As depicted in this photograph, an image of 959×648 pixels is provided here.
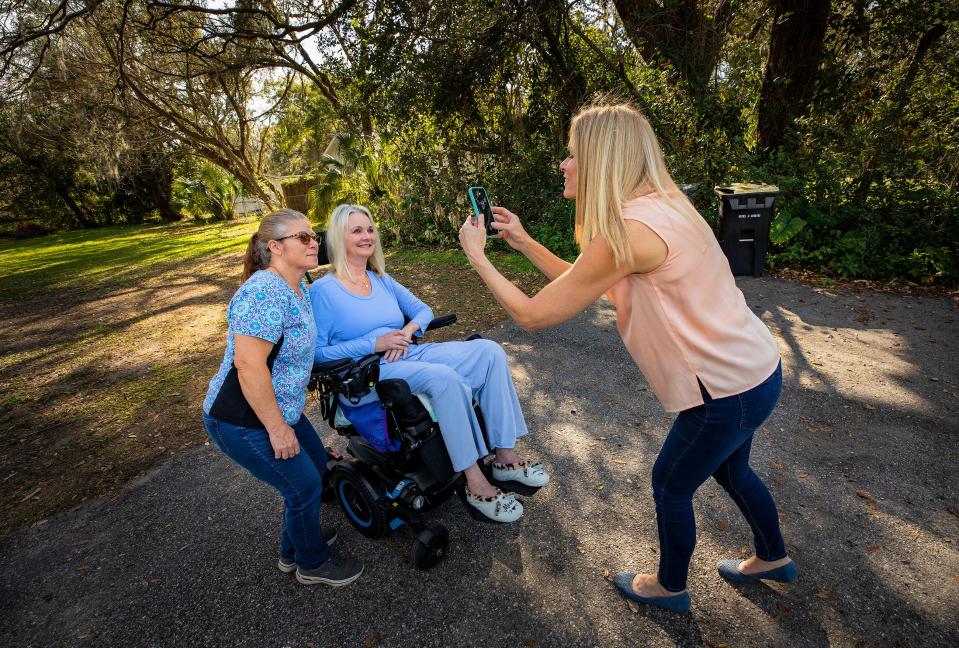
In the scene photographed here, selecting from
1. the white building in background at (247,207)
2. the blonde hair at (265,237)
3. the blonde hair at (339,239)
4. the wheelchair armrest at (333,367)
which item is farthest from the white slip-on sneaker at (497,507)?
the white building in background at (247,207)

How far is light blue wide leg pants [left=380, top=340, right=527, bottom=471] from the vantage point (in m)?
2.43

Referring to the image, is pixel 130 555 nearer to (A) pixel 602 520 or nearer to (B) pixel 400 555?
(B) pixel 400 555

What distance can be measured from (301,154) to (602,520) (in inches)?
1262

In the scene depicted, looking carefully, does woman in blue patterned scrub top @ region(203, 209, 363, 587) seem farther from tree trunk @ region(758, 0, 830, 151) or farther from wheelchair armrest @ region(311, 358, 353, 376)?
tree trunk @ region(758, 0, 830, 151)

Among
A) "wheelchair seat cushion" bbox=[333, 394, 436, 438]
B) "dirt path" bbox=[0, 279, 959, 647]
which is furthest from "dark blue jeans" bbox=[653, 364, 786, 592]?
"wheelchair seat cushion" bbox=[333, 394, 436, 438]

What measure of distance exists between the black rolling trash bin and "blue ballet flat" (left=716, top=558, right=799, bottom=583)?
17.8ft

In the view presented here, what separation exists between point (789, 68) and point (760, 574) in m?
8.96

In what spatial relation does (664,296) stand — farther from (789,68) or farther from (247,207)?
(247,207)

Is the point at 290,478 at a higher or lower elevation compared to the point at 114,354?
higher

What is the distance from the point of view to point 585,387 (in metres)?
4.20

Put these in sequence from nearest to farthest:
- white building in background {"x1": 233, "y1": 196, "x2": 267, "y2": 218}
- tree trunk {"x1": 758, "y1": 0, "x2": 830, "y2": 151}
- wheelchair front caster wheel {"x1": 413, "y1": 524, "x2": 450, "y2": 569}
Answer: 1. wheelchair front caster wheel {"x1": 413, "y1": 524, "x2": 450, "y2": 569}
2. tree trunk {"x1": 758, "y1": 0, "x2": 830, "y2": 151}
3. white building in background {"x1": 233, "y1": 196, "x2": 267, "y2": 218}

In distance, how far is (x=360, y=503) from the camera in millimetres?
2594

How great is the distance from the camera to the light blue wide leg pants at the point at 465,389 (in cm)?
243

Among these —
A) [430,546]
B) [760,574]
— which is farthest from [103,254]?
[760,574]
